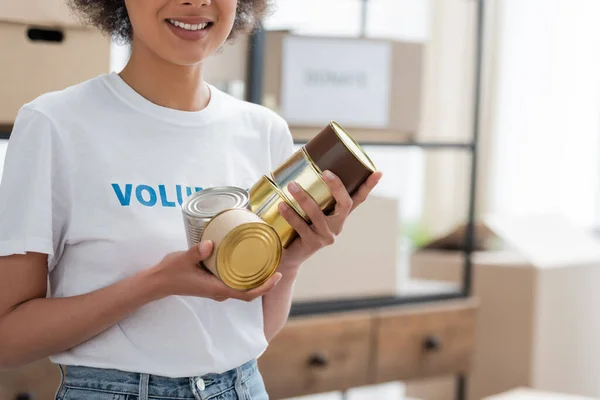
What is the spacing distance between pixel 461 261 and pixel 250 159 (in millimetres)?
1568

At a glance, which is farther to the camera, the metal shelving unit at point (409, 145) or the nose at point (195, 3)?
the metal shelving unit at point (409, 145)

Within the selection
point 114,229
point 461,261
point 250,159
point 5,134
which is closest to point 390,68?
point 461,261

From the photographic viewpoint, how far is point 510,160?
336 cm

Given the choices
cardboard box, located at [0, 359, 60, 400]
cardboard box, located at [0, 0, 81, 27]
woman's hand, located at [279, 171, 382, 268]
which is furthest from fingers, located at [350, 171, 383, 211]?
cardboard box, located at [0, 359, 60, 400]

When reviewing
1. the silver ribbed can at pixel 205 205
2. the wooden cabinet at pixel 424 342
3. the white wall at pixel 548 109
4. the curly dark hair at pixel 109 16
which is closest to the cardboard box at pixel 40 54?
the curly dark hair at pixel 109 16

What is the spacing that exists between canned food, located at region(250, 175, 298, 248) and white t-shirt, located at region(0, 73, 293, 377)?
0.26ft

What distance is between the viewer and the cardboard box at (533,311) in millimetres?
2379

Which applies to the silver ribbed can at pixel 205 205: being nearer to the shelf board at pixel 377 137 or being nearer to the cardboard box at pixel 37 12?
the cardboard box at pixel 37 12

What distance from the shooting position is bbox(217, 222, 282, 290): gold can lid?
2.56 feet

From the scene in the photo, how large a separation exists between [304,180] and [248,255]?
0.11m

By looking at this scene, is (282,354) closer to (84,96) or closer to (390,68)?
(390,68)

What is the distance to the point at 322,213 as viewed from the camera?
869 mm

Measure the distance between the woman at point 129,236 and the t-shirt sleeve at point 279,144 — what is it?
0.12 meters

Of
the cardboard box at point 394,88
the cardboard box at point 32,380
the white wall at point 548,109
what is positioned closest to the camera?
the cardboard box at point 32,380
